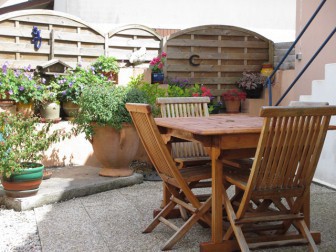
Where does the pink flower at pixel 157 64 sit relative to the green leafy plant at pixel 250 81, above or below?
above

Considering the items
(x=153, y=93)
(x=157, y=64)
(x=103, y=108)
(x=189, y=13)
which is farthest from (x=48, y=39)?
(x=189, y=13)

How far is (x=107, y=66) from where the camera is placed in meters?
6.85

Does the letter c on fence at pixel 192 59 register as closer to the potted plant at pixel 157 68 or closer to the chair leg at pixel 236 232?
the potted plant at pixel 157 68

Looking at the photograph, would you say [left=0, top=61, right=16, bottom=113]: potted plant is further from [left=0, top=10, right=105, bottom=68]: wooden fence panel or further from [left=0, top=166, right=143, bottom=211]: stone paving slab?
[left=0, top=166, right=143, bottom=211]: stone paving slab

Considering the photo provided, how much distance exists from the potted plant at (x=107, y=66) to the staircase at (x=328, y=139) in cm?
275

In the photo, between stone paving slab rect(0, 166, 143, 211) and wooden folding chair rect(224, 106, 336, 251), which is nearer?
wooden folding chair rect(224, 106, 336, 251)

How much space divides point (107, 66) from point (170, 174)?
3701 mm

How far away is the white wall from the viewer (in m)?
10.2

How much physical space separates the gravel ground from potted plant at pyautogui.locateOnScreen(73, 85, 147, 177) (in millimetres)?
1211

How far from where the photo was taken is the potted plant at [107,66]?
269 inches

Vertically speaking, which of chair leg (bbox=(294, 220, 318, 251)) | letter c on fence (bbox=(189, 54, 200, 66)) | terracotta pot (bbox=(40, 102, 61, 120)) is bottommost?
chair leg (bbox=(294, 220, 318, 251))

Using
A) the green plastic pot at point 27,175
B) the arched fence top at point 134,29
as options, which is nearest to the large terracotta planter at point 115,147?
the green plastic pot at point 27,175

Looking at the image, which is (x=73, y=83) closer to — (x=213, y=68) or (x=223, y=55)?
(x=213, y=68)

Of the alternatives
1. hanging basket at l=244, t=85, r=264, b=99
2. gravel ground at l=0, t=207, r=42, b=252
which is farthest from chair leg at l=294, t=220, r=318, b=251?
hanging basket at l=244, t=85, r=264, b=99
